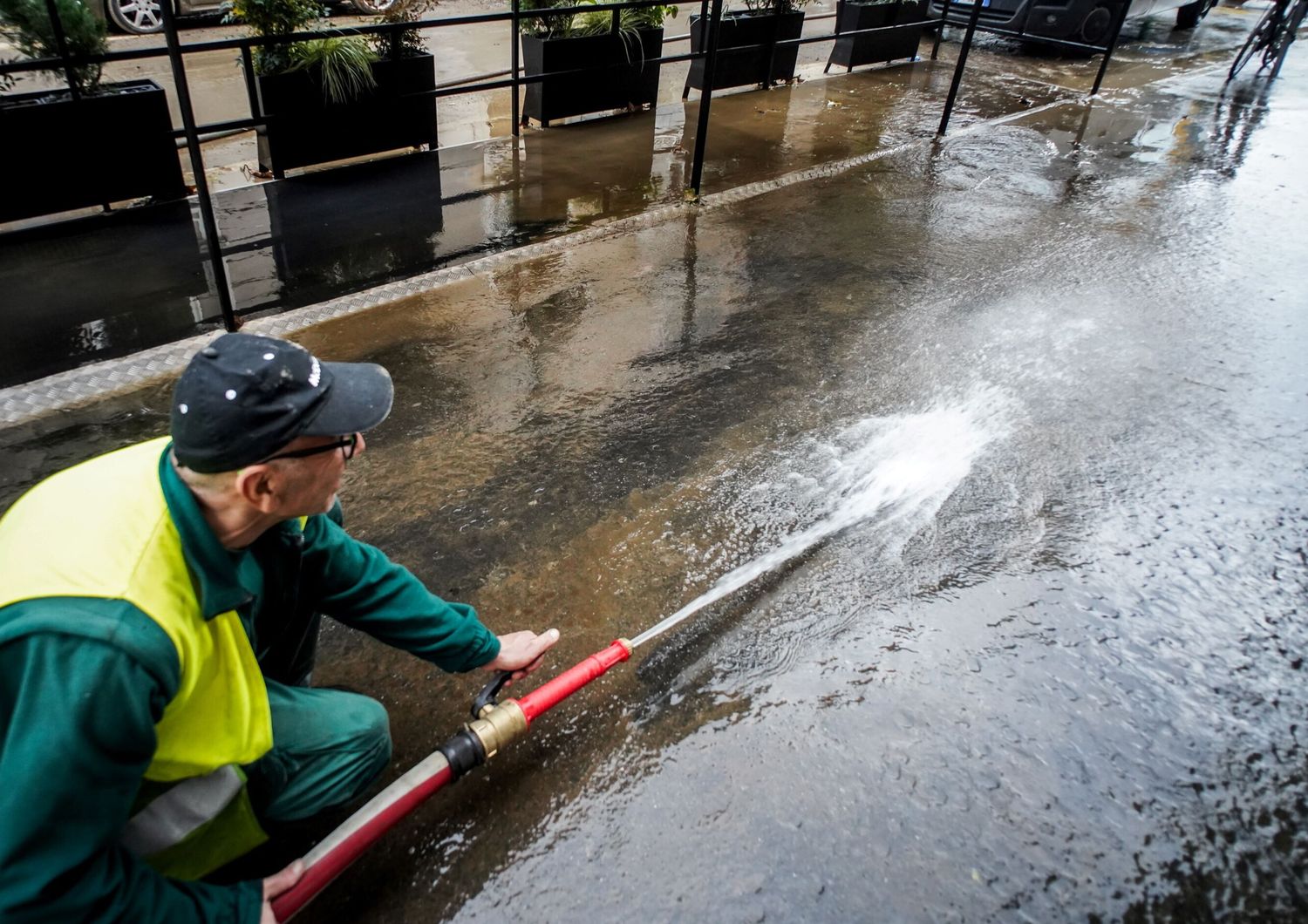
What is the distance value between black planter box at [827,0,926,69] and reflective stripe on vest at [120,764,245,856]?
10.0 meters

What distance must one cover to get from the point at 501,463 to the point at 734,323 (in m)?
1.69

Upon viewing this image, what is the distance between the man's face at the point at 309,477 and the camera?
154 centimetres

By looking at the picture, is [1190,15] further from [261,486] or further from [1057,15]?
[261,486]

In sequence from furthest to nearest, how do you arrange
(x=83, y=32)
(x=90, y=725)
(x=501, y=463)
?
(x=83, y=32) < (x=501, y=463) < (x=90, y=725)

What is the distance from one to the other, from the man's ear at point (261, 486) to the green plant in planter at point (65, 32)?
4722 millimetres

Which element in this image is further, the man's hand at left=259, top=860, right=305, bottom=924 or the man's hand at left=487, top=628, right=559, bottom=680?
the man's hand at left=487, top=628, right=559, bottom=680

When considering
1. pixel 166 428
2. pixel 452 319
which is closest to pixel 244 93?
pixel 452 319

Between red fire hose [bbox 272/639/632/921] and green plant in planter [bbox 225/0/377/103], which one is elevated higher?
green plant in planter [bbox 225/0/377/103]

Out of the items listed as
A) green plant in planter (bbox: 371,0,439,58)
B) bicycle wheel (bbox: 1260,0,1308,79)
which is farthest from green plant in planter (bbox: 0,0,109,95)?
bicycle wheel (bbox: 1260,0,1308,79)

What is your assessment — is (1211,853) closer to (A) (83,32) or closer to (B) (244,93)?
(A) (83,32)

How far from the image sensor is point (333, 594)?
199 cm

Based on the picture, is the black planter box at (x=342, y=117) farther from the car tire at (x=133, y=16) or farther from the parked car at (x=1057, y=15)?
the parked car at (x=1057, y=15)

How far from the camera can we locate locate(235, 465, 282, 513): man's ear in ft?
4.88

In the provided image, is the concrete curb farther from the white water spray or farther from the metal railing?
the white water spray
